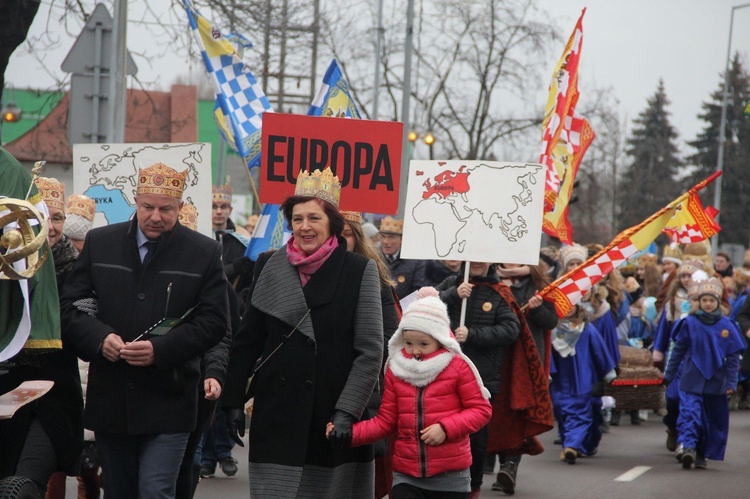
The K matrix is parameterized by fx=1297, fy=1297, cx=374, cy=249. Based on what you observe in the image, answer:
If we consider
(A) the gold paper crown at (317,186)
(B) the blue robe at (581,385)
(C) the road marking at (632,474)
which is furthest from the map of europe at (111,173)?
(B) the blue robe at (581,385)

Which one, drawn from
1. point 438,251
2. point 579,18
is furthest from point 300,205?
point 579,18

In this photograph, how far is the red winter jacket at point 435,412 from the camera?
622cm

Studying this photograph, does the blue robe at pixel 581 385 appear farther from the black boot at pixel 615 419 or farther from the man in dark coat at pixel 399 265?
the black boot at pixel 615 419

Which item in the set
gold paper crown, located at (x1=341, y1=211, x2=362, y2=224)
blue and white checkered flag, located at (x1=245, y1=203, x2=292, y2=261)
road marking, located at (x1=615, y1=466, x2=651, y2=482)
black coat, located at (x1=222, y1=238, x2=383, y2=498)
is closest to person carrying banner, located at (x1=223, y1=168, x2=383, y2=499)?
black coat, located at (x1=222, y1=238, x2=383, y2=498)

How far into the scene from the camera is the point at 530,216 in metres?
8.84

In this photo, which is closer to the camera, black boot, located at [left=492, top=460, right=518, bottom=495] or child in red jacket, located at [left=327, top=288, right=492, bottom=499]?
child in red jacket, located at [left=327, top=288, right=492, bottom=499]

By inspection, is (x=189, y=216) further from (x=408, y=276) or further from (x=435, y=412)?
(x=408, y=276)

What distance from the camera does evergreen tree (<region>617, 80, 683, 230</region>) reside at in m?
63.6

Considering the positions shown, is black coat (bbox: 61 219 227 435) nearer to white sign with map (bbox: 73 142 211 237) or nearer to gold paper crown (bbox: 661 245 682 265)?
white sign with map (bbox: 73 142 211 237)

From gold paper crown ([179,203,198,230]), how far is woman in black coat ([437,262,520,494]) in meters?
1.84

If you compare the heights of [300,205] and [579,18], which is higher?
[579,18]

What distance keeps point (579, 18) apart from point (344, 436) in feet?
33.8

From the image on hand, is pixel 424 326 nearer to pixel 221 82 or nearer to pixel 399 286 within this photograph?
pixel 399 286

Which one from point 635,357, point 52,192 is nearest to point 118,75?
point 52,192
